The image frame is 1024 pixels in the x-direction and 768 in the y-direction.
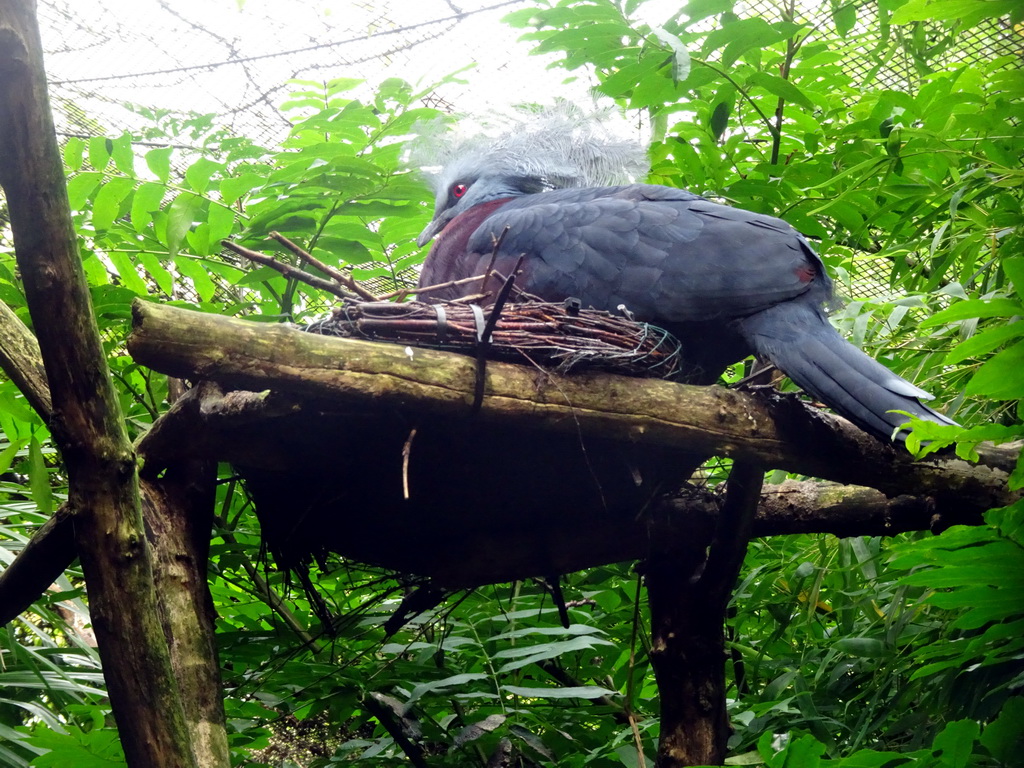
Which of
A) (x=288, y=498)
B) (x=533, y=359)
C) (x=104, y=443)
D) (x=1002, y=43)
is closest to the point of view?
(x=104, y=443)

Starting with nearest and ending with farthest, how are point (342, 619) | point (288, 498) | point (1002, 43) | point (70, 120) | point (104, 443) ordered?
point (104, 443), point (288, 498), point (342, 619), point (1002, 43), point (70, 120)

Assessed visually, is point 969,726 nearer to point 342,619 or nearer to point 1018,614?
point 1018,614

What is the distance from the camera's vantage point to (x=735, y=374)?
3.05 meters

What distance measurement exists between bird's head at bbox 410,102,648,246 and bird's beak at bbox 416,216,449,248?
0.05 metres

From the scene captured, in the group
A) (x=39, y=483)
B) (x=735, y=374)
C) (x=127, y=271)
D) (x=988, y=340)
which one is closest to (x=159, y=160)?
(x=127, y=271)

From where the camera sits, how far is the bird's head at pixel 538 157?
299cm

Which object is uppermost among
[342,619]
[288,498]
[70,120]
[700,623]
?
[70,120]

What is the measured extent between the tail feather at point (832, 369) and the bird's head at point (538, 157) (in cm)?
120

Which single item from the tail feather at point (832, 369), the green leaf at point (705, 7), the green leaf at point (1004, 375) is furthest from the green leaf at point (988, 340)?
the green leaf at point (705, 7)

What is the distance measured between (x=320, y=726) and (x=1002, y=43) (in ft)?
10.8

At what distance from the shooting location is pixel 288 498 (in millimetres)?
2080

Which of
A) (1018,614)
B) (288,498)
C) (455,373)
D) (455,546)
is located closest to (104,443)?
(455,373)

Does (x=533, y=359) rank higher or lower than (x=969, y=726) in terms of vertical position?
higher

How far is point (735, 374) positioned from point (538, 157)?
1.04 m
